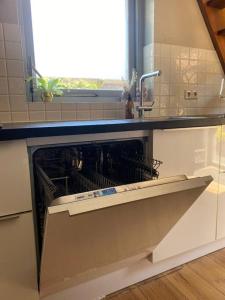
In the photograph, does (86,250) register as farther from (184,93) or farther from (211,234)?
(184,93)

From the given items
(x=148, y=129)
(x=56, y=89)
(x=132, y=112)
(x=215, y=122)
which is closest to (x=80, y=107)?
(x=56, y=89)

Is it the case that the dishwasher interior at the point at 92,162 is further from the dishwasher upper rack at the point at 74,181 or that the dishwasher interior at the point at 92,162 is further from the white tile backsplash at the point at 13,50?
the white tile backsplash at the point at 13,50

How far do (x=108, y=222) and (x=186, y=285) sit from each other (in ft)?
2.91

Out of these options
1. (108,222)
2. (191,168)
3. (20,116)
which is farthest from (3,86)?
(191,168)

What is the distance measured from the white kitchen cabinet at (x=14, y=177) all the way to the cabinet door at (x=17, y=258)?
5 centimetres

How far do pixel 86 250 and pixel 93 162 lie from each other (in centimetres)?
51

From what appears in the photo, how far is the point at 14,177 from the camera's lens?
2.70ft

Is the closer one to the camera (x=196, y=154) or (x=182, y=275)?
(x=196, y=154)

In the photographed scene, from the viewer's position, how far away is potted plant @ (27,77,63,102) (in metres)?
1.36

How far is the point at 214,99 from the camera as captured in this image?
1928 mm

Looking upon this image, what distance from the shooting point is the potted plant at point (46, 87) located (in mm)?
1362

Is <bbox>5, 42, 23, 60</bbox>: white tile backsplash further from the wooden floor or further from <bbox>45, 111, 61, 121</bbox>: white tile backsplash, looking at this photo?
the wooden floor

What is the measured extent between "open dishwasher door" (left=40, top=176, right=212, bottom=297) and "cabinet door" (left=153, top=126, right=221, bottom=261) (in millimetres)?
335

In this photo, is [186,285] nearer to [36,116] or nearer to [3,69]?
[36,116]
